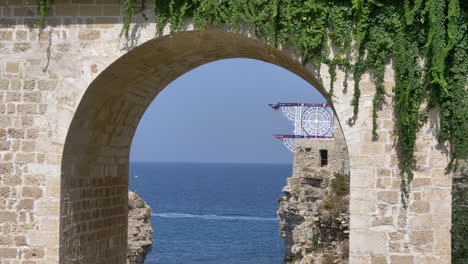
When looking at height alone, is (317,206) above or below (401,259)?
below

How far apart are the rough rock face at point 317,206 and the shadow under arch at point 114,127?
9.65 metres

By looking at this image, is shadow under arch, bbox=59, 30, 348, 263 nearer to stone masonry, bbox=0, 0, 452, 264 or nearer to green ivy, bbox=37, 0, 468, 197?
stone masonry, bbox=0, 0, 452, 264

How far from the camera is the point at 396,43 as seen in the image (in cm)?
939

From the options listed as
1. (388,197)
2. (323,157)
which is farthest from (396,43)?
(323,157)

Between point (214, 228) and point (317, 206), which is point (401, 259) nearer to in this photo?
point (317, 206)

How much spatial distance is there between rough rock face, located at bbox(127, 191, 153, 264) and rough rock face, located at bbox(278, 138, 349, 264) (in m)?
5.23

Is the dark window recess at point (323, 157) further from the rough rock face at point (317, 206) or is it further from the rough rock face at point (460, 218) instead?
the rough rock face at point (460, 218)

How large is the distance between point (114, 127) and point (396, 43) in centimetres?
440

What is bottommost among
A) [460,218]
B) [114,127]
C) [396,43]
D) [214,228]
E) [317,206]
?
[214,228]

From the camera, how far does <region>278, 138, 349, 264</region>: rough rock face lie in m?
23.4

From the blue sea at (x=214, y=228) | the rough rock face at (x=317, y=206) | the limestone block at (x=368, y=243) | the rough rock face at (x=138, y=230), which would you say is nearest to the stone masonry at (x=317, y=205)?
the rough rock face at (x=317, y=206)

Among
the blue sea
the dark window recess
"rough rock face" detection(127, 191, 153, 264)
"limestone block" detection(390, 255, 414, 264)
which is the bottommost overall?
the blue sea

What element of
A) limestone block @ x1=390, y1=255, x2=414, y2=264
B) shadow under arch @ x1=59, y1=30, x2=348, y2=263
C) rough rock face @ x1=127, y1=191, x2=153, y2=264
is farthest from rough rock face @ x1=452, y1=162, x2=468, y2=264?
rough rock face @ x1=127, y1=191, x2=153, y2=264

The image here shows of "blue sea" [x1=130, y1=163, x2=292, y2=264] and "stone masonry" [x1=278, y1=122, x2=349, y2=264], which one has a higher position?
"stone masonry" [x1=278, y1=122, x2=349, y2=264]
